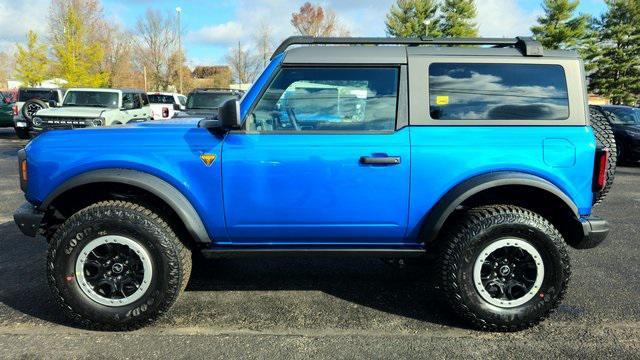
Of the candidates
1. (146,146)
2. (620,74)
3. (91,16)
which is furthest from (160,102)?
(620,74)

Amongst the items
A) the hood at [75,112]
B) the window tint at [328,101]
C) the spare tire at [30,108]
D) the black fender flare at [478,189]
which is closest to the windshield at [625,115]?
the black fender flare at [478,189]

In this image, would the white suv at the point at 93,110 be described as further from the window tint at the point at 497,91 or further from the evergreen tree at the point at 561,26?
the evergreen tree at the point at 561,26

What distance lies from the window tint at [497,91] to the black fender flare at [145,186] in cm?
177

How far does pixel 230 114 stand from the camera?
3303 millimetres

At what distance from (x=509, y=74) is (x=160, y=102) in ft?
75.1

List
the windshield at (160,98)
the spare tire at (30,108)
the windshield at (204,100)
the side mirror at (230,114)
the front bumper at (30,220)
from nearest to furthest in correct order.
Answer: the side mirror at (230,114) → the front bumper at (30,220) → the windshield at (204,100) → the spare tire at (30,108) → the windshield at (160,98)

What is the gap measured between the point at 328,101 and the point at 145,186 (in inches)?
53.2

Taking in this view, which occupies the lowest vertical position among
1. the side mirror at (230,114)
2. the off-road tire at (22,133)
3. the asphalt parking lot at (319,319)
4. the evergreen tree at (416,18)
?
the asphalt parking lot at (319,319)

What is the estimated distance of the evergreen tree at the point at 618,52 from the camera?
Result: 110 ft

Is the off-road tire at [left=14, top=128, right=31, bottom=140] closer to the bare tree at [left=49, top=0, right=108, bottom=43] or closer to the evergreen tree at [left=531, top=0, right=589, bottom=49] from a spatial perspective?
the bare tree at [left=49, top=0, right=108, bottom=43]

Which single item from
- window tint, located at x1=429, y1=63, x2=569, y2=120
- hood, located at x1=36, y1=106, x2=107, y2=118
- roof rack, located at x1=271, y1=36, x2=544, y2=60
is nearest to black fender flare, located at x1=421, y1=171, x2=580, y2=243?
window tint, located at x1=429, y1=63, x2=569, y2=120

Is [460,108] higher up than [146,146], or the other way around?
[460,108]

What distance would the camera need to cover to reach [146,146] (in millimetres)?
3404

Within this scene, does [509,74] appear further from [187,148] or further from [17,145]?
[17,145]
